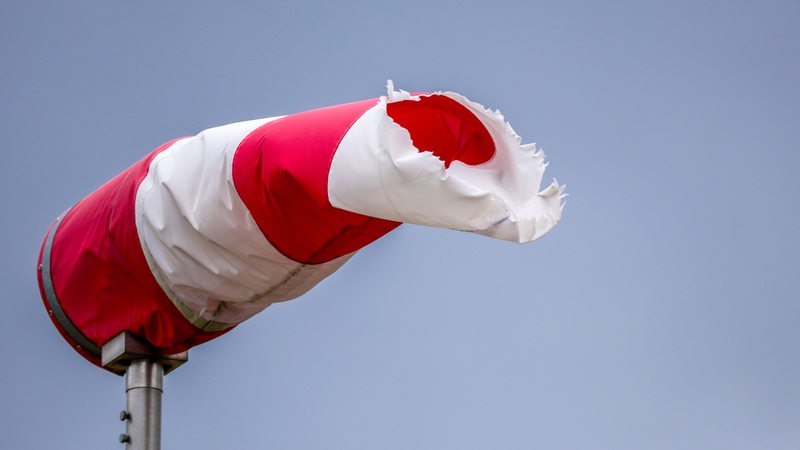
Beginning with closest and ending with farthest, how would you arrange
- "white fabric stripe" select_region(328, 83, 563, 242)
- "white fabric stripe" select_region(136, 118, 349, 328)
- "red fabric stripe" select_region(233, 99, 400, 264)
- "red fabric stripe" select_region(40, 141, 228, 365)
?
1. "white fabric stripe" select_region(328, 83, 563, 242)
2. "red fabric stripe" select_region(233, 99, 400, 264)
3. "white fabric stripe" select_region(136, 118, 349, 328)
4. "red fabric stripe" select_region(40, 141, 228, 365)

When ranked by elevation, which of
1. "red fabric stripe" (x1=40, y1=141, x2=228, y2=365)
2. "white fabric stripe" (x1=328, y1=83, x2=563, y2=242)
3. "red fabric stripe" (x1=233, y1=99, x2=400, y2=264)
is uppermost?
"red fabric stripe" (x1=40, y1=141, x2=228, y2=365)

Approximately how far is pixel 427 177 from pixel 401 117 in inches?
12.5

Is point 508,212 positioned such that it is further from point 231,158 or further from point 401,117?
point 231,158

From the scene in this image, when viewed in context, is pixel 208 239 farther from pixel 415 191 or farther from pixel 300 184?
pixel 415 191

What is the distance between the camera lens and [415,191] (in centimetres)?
351

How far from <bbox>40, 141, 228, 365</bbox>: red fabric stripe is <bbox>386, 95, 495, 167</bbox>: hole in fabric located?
3.15 ft

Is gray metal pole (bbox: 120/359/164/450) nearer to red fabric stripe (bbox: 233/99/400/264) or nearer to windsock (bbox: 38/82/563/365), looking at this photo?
windsock (bbox: 38/82/563/365)

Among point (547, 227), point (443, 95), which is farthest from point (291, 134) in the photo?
point (547, 227)

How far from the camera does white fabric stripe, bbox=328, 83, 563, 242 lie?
138 inches

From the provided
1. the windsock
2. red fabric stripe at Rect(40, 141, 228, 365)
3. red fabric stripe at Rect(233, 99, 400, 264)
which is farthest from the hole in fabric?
red fabric stripe at Rect(40, 141, 228, 365)

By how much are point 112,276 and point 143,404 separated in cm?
40

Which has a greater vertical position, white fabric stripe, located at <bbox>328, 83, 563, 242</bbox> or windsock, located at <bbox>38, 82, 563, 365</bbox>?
windsock, located at <bbox>38, 82, 563, 365</bbox>

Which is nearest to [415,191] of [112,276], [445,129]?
[445,129]

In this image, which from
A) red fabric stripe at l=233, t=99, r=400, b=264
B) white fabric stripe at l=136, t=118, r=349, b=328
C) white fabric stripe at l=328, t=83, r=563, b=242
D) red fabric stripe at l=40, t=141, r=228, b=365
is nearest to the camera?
white fabric stripe at l=328, t=83, r=563, b=242
